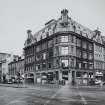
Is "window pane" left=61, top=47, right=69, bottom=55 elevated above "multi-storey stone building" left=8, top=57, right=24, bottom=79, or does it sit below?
above

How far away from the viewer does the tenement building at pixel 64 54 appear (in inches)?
2243

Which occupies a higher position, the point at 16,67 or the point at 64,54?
the point at 64,54

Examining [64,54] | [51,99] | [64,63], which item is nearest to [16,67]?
[64,63]

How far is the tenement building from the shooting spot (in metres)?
57.0

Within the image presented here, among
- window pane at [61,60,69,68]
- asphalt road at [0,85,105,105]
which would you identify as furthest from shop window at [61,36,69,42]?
asphalt road at [0,85,105,105]

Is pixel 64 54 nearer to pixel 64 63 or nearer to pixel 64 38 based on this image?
pixel 64 63

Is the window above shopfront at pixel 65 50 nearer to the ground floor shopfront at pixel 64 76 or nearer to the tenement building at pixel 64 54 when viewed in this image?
the tenement building at pixel 64 54

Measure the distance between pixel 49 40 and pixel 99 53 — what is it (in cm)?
2294

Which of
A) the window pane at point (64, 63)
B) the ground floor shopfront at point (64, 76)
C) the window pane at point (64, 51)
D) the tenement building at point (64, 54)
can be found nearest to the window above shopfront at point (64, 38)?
the tenement building at point (64, 54)

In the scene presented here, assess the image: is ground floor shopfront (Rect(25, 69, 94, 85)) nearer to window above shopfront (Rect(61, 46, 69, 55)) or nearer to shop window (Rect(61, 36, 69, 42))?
window above shopfront (Rect(61, 46, 69, 55))

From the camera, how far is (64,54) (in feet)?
187

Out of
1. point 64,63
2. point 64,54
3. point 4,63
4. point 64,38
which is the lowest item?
point 64,63

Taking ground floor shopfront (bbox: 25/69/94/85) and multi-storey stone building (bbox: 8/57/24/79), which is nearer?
ground floor shopfront (bbox: 25/69/94/85)

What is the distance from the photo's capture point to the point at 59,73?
184ft
